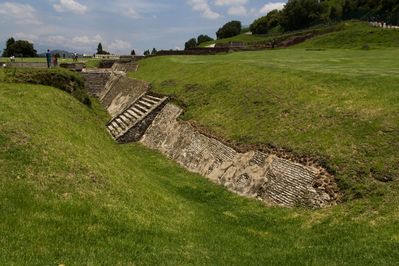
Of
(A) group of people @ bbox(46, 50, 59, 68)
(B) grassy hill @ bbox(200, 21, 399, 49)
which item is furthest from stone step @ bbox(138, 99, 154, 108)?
(B) grassy hill @ bbox(200, 21, 399, 49)

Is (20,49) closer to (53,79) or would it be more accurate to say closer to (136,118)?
(53,79)

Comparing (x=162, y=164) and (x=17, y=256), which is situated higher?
(x=17, y=256)

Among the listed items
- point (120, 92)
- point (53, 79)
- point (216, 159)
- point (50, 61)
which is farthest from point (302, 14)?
point (216, 159)

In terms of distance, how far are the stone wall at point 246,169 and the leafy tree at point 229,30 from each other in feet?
333

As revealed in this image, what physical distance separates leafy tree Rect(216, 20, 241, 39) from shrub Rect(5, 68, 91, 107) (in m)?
95.9

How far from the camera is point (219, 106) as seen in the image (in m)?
23.8

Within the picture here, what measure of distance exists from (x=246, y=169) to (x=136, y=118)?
12.6m

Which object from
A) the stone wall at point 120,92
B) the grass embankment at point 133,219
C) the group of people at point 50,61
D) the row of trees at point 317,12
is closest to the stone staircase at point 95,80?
the stone wall at point 120,92

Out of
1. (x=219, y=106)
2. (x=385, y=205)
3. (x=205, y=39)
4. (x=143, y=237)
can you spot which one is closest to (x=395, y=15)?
(x=219, y=106)

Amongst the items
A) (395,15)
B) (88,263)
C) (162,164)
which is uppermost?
(395,15)

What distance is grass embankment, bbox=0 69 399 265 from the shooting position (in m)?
9.63

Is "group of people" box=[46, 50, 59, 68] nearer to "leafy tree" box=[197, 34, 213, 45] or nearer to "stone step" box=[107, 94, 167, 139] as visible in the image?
"stone step" box=[107, 94, 167, 139]

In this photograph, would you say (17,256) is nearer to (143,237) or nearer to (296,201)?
(143,237)

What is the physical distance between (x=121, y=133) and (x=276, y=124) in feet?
35.1
